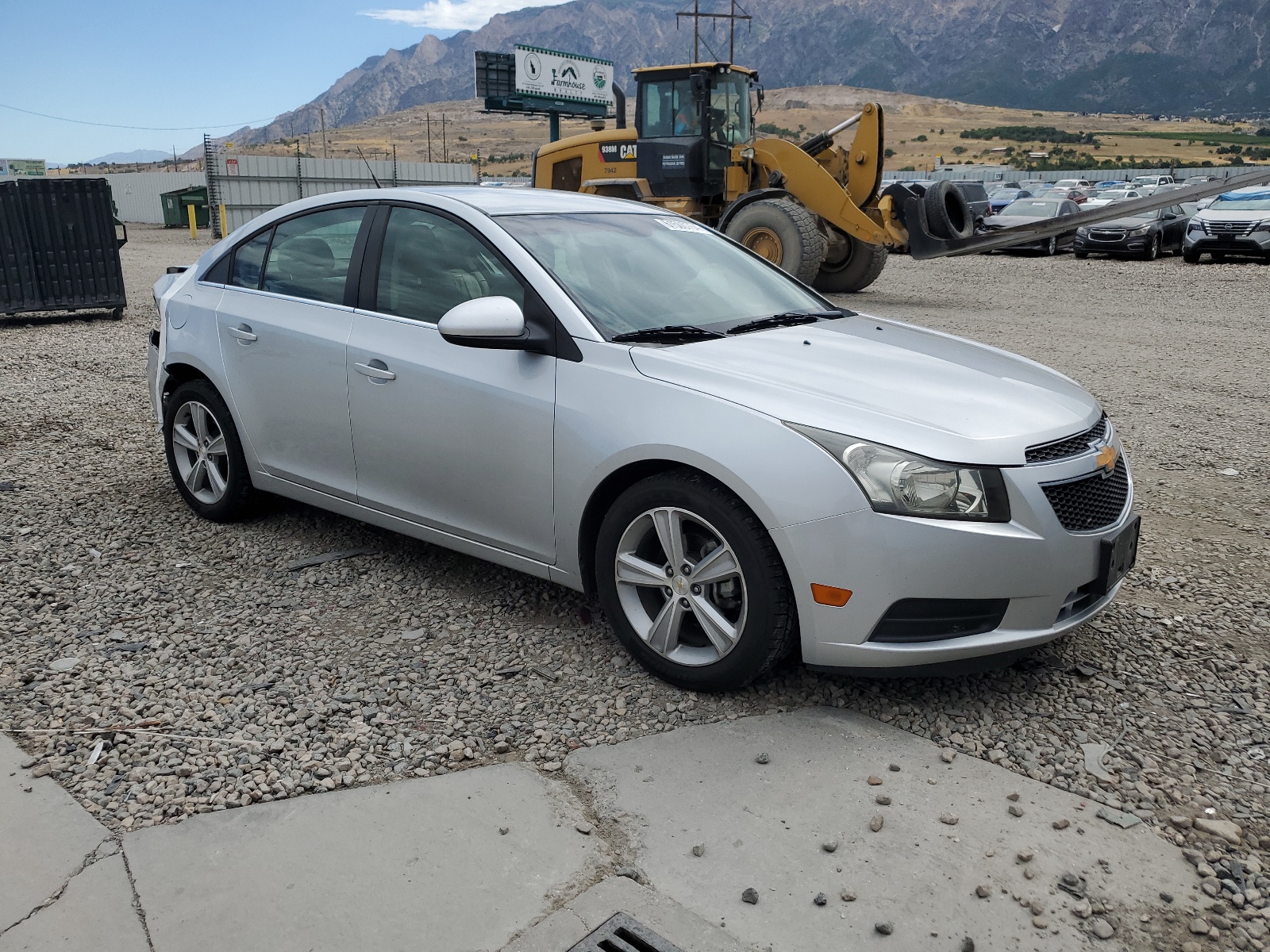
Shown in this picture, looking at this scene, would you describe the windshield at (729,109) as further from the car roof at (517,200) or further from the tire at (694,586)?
the tire at (694,586)

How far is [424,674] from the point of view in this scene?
150 inches

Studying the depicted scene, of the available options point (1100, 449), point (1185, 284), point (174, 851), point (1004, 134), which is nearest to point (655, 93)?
point (1185, 284)

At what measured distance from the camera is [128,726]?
342cm

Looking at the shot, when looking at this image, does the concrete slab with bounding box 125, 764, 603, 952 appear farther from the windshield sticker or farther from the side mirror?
the windshield sticker

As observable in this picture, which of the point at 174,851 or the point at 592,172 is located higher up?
the point at 592,172

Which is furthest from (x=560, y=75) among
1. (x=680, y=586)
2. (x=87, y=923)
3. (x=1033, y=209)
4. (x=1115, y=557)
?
(x=87, y=923)

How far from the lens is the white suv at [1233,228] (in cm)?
2097

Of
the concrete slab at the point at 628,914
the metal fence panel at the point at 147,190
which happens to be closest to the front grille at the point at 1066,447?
the concrete slab at the point at 628,914

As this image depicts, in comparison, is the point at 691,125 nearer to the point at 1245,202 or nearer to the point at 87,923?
the point at 1245,202

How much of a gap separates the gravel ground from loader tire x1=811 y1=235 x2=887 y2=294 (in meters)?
10.3

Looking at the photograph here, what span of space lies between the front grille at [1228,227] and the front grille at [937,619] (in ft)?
70.3

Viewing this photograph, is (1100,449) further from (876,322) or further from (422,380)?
(422,380)

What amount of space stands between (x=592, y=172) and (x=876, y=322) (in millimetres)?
14132

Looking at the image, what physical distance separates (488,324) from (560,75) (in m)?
64.5
